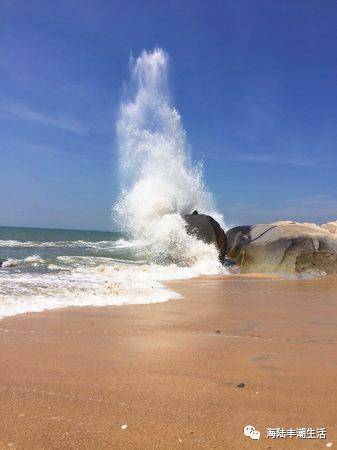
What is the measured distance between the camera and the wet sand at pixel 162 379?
245 centimetres

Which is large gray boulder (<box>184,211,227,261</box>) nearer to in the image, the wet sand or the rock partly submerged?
the rock partly submerged

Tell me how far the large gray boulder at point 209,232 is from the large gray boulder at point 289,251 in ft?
2.90

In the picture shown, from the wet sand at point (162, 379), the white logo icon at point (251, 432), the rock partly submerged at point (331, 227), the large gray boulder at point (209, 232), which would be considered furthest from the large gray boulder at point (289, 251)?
the white logo icon at point (251, 432)

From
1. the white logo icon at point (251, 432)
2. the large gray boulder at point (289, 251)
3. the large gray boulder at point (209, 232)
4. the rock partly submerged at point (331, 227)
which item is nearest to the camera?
the white logo icon at point (251, 432)

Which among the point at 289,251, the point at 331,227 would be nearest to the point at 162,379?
the point at 289,251

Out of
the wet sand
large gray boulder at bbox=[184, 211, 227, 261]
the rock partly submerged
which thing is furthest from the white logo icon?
the rock partly submerged

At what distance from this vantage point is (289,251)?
43.6ft

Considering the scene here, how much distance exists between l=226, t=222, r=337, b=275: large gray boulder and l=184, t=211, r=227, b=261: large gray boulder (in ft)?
2.90

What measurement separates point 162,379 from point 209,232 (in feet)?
44.6

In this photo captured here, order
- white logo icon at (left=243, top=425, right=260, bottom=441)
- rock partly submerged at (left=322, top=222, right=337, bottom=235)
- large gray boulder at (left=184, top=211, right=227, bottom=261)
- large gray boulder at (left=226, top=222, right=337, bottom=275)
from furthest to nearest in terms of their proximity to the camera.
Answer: rock partly submerged at (left=322, top=222, right=337, bottom=235) → large gray boulder at (left=184, top=211, right=227, bottom=261) → large gray boulder at (left=226, top=222, right=337, bottom=275) → white logo icon at (left=243, top=425, right=260, bottom=441)

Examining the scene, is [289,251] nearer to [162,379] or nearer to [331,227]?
[162,379]

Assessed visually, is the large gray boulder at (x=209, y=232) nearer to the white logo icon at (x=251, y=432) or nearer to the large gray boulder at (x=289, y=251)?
the large gray boulder at (x=289, y=251)

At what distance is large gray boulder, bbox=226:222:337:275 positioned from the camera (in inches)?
506

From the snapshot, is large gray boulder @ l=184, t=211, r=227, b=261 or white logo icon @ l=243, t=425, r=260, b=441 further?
large gray boulder @ l=184, t=211, r=227, b=261
